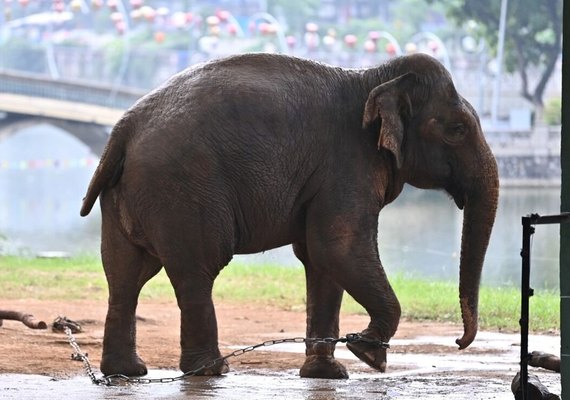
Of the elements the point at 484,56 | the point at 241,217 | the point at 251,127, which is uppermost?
the point at 484,56

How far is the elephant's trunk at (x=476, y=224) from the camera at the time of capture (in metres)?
9.16

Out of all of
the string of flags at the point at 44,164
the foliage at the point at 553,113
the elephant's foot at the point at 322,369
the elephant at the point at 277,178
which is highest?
the foliage at the point at 553,113

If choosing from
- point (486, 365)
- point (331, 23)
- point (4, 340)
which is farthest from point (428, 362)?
point (331, 23)

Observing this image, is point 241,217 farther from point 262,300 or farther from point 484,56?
point 484,56

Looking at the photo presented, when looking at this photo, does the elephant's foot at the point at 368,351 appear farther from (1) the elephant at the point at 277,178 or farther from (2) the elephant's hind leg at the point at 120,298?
(2) the elephant's hind leg at the point at 120,298

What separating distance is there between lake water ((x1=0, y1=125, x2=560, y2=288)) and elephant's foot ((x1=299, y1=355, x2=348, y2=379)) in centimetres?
1028

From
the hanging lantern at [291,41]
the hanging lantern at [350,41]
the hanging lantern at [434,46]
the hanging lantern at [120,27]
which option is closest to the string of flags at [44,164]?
the hanging lantern at [120,27]

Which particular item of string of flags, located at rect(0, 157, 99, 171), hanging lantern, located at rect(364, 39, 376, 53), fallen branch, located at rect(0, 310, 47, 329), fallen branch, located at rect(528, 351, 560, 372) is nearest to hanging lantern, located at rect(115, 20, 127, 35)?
string of flags, located at rect(0, 157, 99, 171)

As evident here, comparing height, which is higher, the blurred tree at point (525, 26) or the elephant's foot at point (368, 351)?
the blurred tree at point (525, 26)

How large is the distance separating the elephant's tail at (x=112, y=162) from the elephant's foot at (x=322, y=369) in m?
1.70

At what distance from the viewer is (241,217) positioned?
8.83 meters

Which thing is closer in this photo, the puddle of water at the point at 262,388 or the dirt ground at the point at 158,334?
the puddle of water at the point at 262,388

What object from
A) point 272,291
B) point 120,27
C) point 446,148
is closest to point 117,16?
point 120,27

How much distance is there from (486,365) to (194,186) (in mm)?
2562
